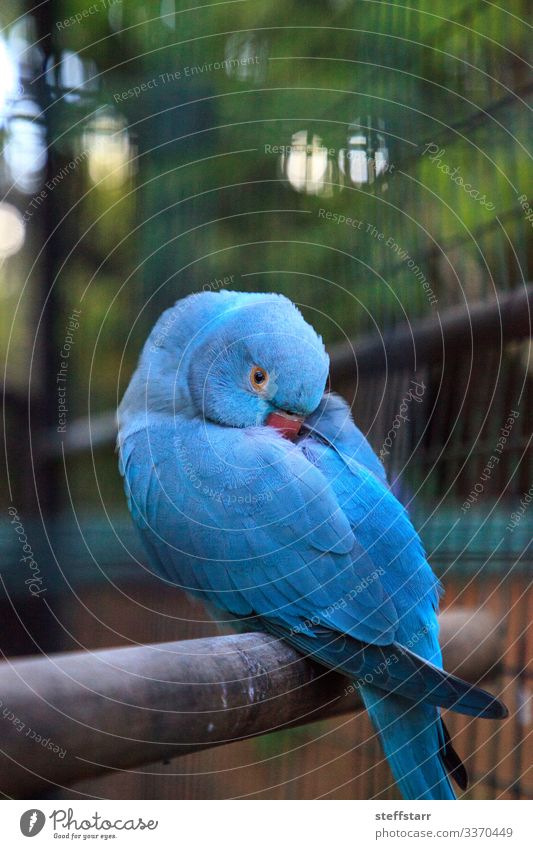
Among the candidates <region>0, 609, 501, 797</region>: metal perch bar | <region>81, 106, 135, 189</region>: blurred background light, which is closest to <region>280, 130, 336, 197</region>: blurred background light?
<region>81, 106, 135, 189</region>: blurred background light

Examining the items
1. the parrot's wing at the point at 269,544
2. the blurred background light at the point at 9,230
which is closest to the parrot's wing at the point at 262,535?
the parrot's wing at the point at 269,544

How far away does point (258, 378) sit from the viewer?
22.5 inches

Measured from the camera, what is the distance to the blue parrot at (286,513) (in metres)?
0.53

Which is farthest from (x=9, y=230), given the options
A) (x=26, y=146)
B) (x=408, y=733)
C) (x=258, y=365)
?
(x=408, y=733)

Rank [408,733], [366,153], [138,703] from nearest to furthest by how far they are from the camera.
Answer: [138,703]
[408,733]
[366,153]

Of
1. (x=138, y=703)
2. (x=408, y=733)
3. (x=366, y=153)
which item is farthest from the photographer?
(x=366, y=153)

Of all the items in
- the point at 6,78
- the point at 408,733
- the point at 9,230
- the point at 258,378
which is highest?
the point at 6,78

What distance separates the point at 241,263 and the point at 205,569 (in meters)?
0.27

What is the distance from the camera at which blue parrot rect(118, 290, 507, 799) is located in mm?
532

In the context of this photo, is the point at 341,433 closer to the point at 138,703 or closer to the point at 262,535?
the point at 262,535

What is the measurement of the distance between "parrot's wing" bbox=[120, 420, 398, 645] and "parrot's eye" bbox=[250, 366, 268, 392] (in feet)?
0.12

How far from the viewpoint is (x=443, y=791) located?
0.55 meters

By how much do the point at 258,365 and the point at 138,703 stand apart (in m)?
0.28
